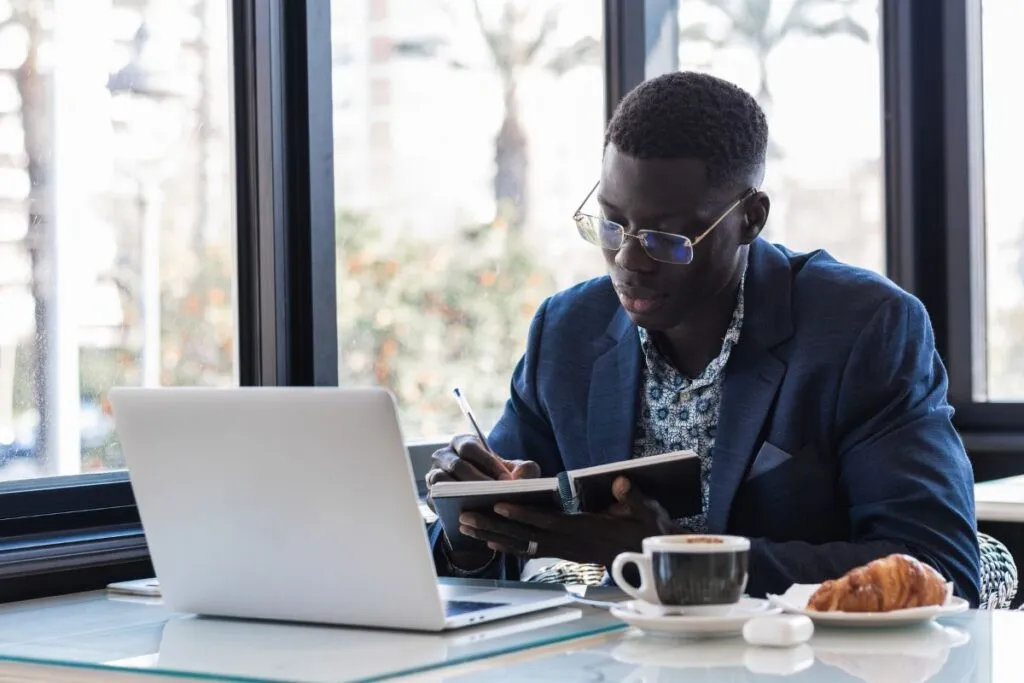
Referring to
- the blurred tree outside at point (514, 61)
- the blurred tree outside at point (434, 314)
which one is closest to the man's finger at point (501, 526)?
the blurred tree outside at point (434, 314)

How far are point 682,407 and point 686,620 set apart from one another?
2.26 ft

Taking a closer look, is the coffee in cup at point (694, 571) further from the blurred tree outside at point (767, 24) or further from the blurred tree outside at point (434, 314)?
the blurred tree outside at point (767, 24)

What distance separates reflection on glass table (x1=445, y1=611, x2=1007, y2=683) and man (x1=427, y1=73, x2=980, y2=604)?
30 cm

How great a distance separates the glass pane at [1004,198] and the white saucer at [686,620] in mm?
2279

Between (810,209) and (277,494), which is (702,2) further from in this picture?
(277,494)

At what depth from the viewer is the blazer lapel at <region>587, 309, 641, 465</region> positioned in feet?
6.32

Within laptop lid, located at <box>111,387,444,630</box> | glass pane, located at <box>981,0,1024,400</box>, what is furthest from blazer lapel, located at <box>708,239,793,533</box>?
glass pane, located at <box>981,0,1024,400</box>

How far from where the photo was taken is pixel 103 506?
207cm

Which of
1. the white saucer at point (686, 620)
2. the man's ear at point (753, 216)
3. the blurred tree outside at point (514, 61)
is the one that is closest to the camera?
the white saucer at point (686, 620)

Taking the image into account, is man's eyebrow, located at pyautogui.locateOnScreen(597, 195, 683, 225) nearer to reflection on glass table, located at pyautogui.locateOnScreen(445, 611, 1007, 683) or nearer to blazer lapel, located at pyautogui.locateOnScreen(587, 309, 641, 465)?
blazer lapel, located at pyautogui.locateOnScreen(587, 309, 641, 465)

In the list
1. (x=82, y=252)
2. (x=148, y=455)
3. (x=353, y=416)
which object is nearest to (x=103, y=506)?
(x=82, y=252)

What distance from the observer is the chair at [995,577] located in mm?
1906

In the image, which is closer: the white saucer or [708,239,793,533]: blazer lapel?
the white saucer

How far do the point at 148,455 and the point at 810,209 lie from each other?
2405mm
